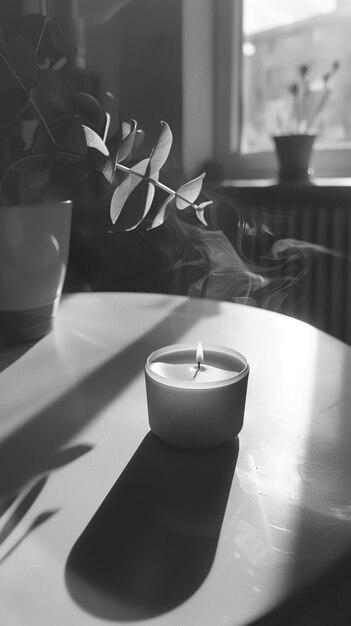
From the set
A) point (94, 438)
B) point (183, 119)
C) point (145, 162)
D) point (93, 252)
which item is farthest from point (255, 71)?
point (94, 438)

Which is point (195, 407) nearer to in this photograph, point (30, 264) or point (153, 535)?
point (153, 535)

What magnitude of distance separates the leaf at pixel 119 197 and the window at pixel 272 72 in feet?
4.97

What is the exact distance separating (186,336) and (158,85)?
54.2 inches

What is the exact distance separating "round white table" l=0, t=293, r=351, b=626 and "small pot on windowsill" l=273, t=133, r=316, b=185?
3.87ft

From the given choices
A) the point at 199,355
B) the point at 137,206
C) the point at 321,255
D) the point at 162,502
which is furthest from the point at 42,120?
the point at 321,255

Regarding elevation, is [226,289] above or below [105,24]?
below

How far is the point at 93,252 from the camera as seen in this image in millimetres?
1853

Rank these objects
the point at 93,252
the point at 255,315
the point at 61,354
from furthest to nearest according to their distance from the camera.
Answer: the point at 93,252 < the point at 255,315 < the point at 61,354

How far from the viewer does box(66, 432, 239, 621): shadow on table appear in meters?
0.30

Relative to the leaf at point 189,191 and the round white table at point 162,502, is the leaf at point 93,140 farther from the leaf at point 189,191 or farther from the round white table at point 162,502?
the round white table at point 162,502

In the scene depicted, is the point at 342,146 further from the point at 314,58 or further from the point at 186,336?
the point at 186,336

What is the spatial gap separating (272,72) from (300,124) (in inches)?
8.9

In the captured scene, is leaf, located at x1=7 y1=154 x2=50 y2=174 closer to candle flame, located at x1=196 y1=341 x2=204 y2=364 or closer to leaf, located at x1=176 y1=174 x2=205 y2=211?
leaf, located at x1=176 y1=174 x2=205 y2=211

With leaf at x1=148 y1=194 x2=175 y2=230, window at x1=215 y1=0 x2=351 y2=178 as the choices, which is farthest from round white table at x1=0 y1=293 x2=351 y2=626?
window at x1=215 y1=0 x2=351 y2=178
